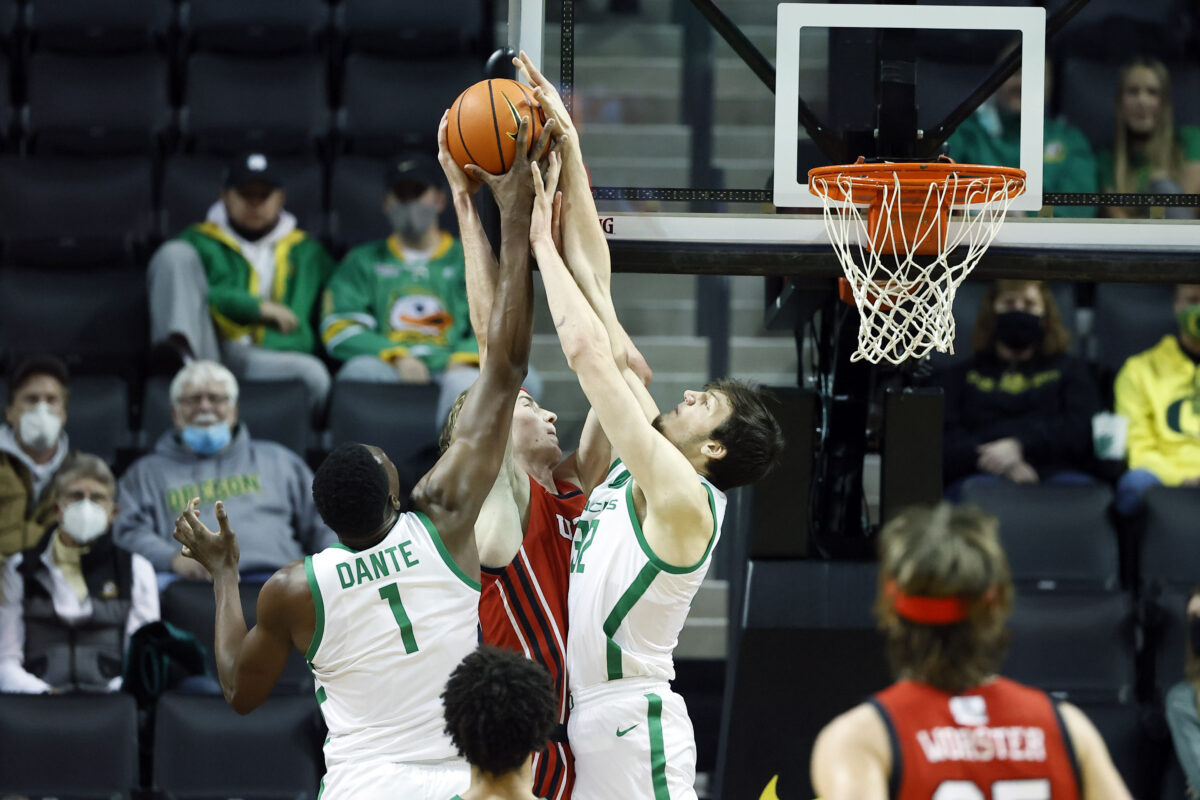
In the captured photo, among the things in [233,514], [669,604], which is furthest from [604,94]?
[233,514]

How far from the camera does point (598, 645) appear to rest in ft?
12.4

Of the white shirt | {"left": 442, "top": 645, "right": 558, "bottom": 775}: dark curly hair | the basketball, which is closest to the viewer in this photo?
{"left": 442, "top": 645, "right": 558, "bottom": 775}: dark curly hair

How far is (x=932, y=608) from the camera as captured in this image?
2.46 meters

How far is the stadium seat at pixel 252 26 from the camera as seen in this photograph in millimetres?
8578

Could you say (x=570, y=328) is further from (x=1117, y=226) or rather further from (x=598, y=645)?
(x=1117, y=226)

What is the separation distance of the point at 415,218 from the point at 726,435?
376cm

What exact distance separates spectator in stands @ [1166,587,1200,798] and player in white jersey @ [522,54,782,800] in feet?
8.86

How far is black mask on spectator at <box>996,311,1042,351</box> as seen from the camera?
269 inches

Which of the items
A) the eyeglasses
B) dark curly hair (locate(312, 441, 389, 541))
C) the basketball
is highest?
the basketball

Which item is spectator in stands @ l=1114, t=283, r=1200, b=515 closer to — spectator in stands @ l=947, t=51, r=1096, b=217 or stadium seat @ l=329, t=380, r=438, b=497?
spectator in stands @ l=947, t=51, r=1096, b=217

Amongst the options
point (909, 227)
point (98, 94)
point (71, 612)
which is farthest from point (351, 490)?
point (98, 94)

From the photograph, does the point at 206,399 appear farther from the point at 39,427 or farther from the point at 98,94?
the point at 98,94

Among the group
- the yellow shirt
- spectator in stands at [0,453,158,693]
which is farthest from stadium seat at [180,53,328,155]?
the yellow shirt

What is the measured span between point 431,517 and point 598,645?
588 mm
